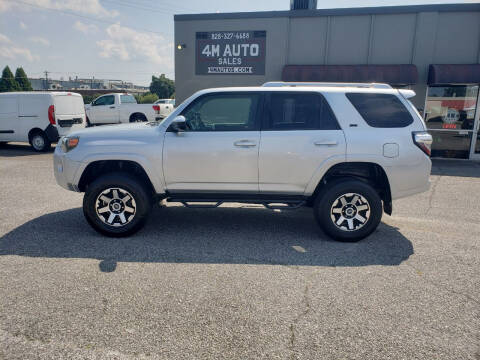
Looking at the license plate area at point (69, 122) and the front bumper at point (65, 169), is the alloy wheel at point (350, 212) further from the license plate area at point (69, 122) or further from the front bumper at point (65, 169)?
the license plate area at point (69, 122)

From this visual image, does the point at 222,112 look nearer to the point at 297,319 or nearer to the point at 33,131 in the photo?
the point at 297,319

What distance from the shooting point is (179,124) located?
468cm

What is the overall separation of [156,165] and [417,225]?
408 centimetres

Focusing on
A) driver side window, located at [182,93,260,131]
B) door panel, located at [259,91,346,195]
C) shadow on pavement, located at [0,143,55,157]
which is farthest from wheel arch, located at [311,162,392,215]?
shadow on pavement, located at [0,143,55,157]

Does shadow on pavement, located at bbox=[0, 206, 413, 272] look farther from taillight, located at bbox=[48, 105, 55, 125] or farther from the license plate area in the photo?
the license plate area

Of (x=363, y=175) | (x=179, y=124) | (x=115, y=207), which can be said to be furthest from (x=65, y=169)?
(x=363, y=175)

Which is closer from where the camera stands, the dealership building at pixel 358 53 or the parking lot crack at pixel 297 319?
the parking lot crack at pixel 297 319

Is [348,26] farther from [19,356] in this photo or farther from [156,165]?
[19,356]

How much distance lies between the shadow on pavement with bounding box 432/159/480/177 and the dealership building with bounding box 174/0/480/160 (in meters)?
0.68

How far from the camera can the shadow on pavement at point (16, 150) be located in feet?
41.2

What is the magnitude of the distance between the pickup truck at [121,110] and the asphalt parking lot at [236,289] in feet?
42.0

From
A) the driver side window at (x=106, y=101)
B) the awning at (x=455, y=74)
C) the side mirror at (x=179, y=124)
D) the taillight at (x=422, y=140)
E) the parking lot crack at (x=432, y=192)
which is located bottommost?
the parking lot crack at (x=432, y=192)

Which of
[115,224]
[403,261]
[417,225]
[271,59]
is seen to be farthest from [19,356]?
[271,59]

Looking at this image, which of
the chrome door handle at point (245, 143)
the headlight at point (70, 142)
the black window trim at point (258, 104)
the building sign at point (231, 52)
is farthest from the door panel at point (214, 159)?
the building sign at point (231, 52)
